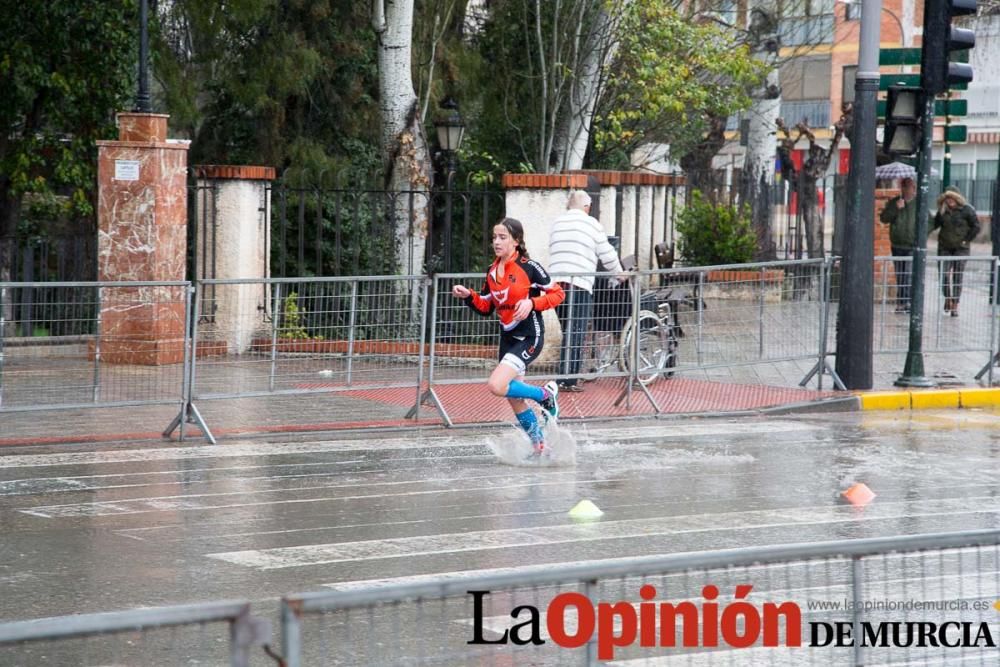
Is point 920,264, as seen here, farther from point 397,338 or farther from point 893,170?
point 893,170

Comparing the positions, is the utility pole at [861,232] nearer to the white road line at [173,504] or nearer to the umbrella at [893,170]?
the white road line at [173,504]

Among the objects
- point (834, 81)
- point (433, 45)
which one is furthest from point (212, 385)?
point (834, 81)

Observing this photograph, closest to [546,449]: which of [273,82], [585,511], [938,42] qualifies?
[585,511]

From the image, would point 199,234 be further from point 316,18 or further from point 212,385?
point 316,18

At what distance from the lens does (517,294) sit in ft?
37.5

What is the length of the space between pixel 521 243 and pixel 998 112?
2233 inches

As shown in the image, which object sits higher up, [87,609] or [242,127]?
[242,127]

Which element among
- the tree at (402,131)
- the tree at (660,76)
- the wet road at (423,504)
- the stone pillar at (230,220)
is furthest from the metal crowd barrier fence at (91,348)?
the tree at (660,76)

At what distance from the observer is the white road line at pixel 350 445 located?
37.0 feet

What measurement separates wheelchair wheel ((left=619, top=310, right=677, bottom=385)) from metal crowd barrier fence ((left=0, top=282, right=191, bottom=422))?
14.4 ft

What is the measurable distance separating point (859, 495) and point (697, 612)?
5.73 meters

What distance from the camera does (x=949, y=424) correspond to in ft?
46.2

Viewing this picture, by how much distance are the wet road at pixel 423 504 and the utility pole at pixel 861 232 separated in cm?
209

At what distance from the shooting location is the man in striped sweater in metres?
14.3
